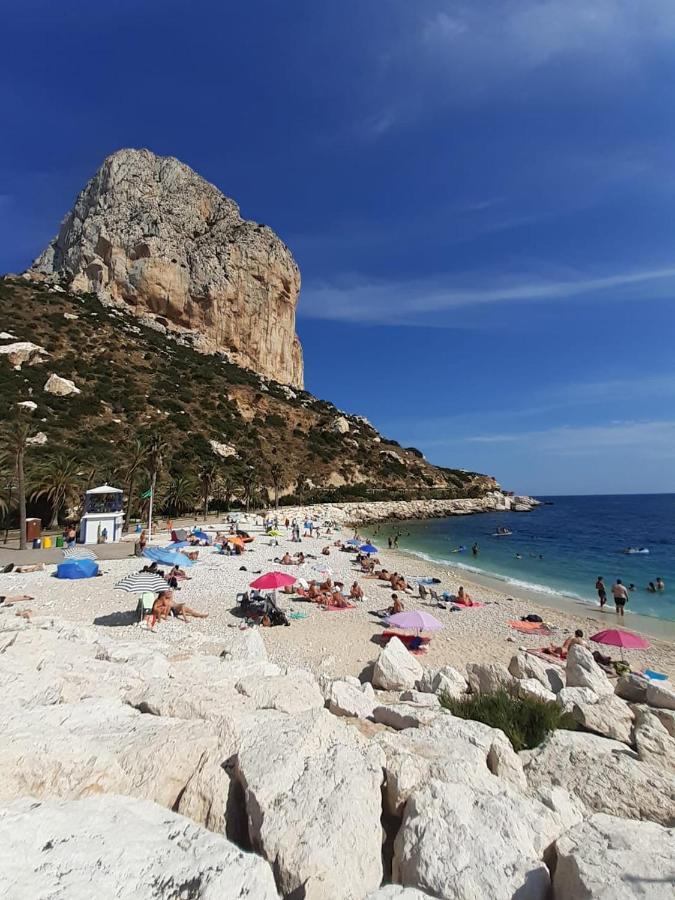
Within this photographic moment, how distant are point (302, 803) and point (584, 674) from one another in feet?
21.8

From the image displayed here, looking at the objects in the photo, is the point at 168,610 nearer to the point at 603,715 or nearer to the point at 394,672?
the point at 394,672

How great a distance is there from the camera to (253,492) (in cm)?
4906

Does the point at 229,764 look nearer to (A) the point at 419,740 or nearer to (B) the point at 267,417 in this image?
(A) the point at 419,740

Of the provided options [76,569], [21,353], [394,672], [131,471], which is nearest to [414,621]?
[394,672]

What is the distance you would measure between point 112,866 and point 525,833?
8.61 ft

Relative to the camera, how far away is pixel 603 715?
5578mm

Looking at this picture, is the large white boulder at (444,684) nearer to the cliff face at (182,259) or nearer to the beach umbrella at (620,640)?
the beach umbrella at (620,640)

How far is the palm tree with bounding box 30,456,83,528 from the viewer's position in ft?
91.0

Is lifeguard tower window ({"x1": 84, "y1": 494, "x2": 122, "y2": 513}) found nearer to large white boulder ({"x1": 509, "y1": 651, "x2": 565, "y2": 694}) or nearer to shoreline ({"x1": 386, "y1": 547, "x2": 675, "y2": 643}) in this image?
shoreline ({"x1": 386, "y1": 547, "x2": 675, "y2": 643})

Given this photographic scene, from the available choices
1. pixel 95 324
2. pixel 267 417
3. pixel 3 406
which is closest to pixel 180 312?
pixel 95 324

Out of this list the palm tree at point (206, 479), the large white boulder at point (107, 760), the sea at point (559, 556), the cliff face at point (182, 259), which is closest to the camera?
the large white boulder at point (107, 760)

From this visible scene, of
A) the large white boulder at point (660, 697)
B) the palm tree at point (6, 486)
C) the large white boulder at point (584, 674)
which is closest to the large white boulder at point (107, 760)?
the large white boulder at point (584, 674)

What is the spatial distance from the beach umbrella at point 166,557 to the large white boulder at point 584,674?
1492cm

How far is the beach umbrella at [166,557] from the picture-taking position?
18281 mm
